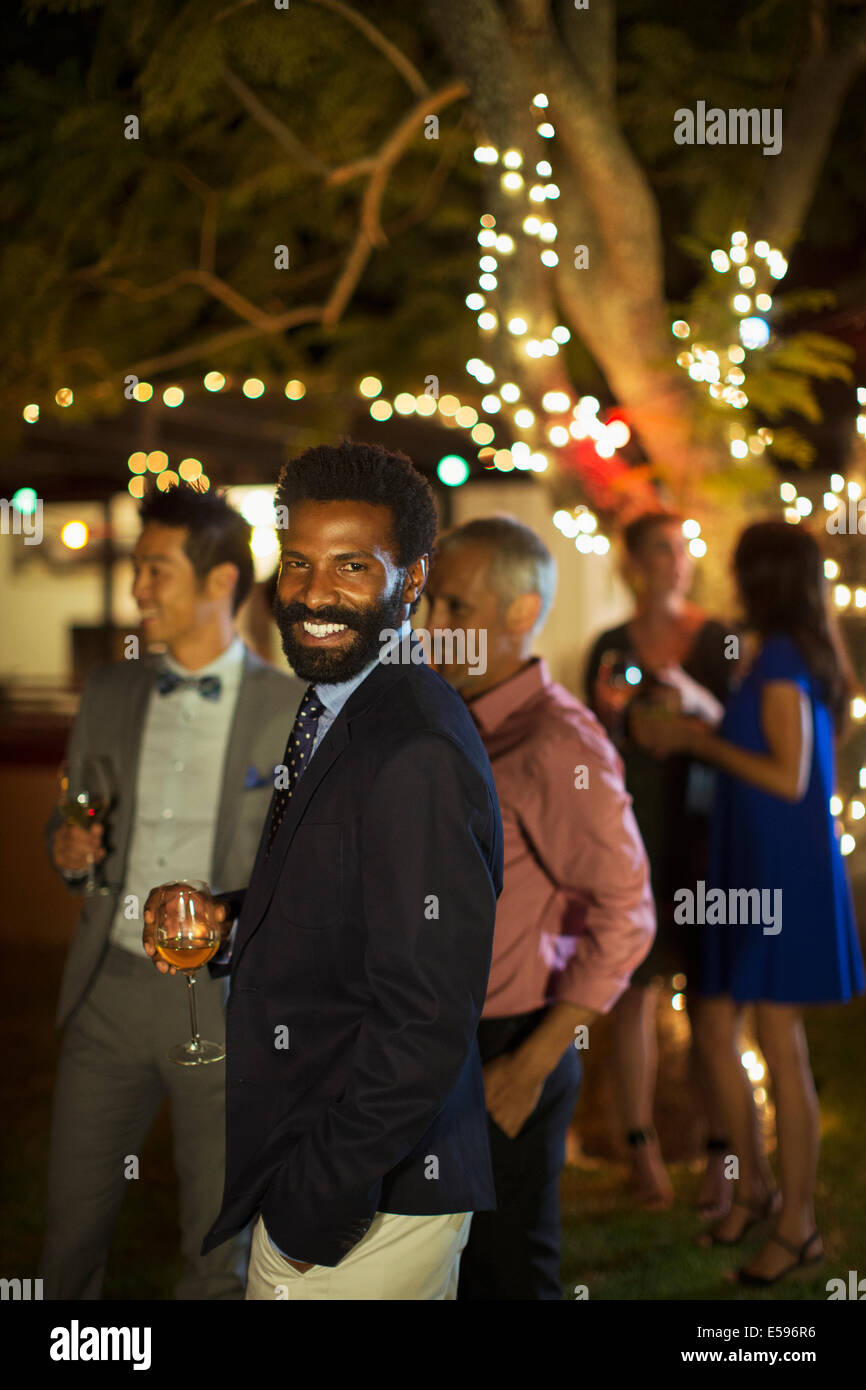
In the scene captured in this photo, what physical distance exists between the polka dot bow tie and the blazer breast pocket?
106cm

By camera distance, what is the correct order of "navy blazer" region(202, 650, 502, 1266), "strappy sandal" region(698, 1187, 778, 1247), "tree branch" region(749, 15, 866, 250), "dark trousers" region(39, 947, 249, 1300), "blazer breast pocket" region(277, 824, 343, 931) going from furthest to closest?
"tree branch" region(749, 15, 866, 250) < "strappy sandal" region(698, 1187, 778, 1247) < "dark trousers" region(39, 947, 249, 1300) < "blazer breast pocket" region(277, 824, 343, 931) < "navy blazer" region(202, 650, 502, 1266)

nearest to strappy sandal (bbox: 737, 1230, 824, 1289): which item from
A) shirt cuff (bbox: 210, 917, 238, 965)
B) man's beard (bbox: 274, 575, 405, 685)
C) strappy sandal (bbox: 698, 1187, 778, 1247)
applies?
strappy sandal (bbox: 698, 1187, 778, 1247)

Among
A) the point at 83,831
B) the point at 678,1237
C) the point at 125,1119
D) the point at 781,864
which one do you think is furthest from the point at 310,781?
the point at 678,1237

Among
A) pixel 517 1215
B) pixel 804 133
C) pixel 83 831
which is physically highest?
pixel 804 133

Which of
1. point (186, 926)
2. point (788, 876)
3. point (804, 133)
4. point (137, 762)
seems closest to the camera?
point (186, 926)

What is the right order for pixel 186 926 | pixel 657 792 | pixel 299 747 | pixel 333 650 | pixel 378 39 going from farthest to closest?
pixel 378 39, pixel 657 792, pixel 186 926, pixel 299 747, pixel 333 650

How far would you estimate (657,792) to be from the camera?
4.02m

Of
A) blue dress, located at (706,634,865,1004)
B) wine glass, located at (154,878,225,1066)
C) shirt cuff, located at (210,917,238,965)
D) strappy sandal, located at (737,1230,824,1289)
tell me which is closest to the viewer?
wine glass, located at (154,878,225,1066)

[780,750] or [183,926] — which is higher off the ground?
[780,750]

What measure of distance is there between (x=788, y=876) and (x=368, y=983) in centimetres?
204

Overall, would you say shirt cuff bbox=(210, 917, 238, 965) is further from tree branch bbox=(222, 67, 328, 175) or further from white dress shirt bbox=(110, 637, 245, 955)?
tree branch bbox=(222, 67, 328, 175)

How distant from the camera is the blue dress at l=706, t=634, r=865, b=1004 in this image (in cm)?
344

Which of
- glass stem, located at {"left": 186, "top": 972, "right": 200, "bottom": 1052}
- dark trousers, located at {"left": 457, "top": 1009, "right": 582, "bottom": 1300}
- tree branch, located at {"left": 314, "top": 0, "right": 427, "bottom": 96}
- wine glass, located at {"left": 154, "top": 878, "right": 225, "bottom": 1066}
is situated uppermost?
tree branch, located at {"left": 314, "top": 0, "right": 427, "bottom": 96}

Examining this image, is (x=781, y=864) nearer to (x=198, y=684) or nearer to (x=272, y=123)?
(x=198, y=684)
